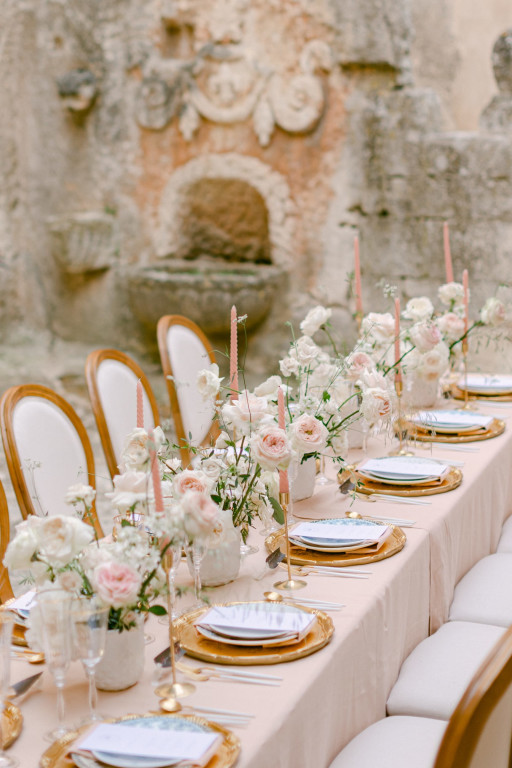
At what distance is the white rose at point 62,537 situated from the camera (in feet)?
4.57

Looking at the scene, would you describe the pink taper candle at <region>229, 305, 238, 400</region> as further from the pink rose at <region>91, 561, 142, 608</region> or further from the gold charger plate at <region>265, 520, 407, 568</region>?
the pink rose at <region>91, 561, 142, 608</region>

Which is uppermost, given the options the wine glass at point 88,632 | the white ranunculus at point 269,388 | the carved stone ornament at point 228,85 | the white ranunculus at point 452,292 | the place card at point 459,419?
the carved stone ornament at point 228,85

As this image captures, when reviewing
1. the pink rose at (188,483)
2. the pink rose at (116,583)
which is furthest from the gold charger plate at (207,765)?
the pink rose at (188,483)

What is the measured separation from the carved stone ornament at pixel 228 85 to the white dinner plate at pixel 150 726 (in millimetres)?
5370

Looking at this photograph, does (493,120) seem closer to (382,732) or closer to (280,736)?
(382,732)

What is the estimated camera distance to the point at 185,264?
675 cm

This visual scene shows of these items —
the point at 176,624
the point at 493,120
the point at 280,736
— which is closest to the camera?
the point at 280,736

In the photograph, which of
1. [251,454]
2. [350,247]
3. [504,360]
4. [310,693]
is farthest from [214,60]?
[310,693]

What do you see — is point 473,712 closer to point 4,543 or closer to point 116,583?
Result: point 116,583

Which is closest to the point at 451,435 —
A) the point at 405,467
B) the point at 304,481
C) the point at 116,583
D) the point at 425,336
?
the point at 425,336

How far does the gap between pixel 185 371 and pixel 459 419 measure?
1.04 meters

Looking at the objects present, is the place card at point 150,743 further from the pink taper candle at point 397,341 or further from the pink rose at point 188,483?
the pink taper candle at point 397,341

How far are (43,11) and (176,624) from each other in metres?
5.91

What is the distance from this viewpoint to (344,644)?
1.59 metres
